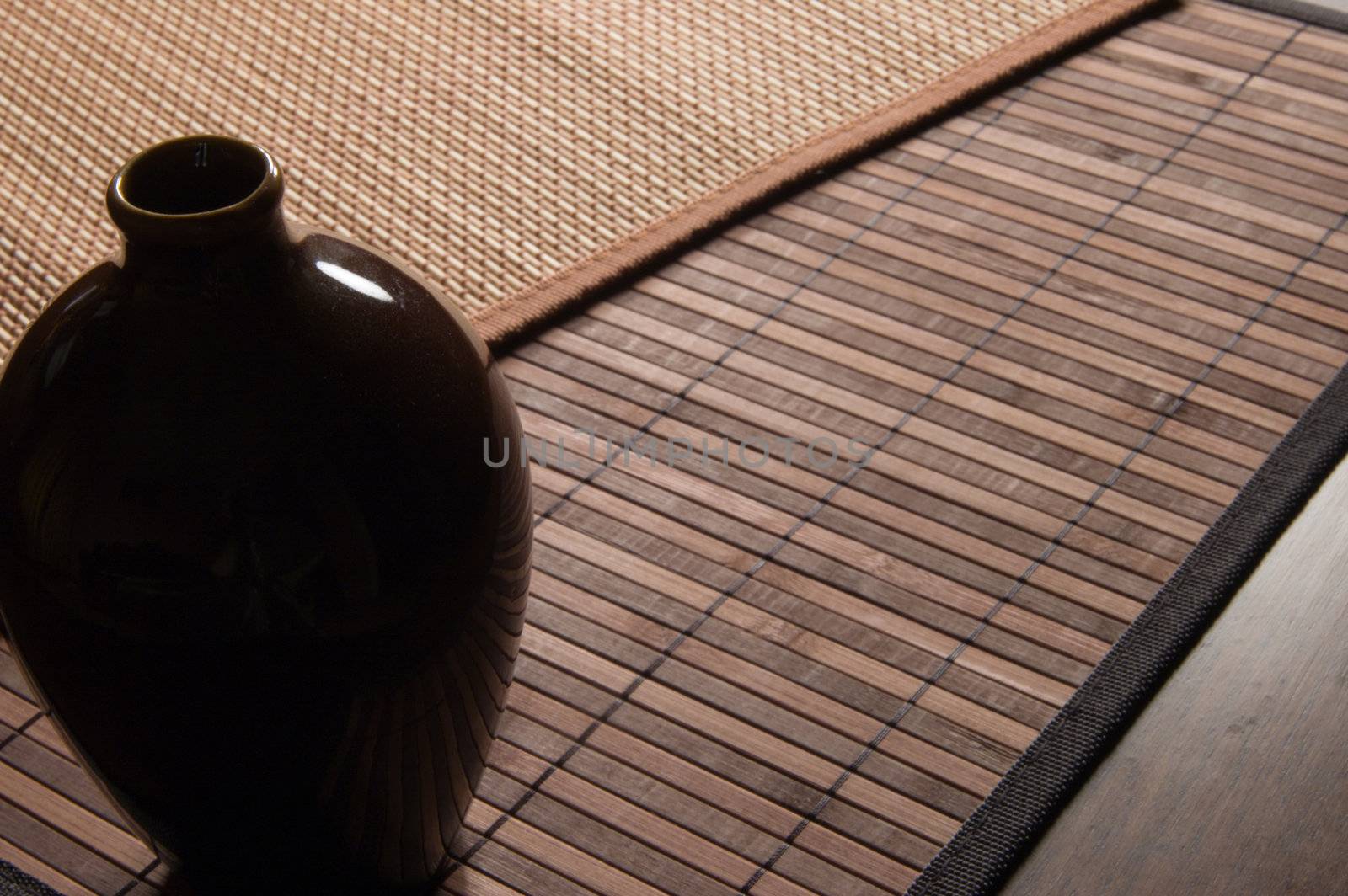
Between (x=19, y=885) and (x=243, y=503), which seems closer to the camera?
(x=243, y=503)

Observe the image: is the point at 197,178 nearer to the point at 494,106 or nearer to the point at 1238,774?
the point at 1238,774

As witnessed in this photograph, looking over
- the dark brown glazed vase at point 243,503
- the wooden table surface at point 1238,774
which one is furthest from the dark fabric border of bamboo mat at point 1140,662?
the dark brown glazed vase at point 243,503

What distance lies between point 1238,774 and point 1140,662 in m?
0.11

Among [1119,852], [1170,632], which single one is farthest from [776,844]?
[1170,632]

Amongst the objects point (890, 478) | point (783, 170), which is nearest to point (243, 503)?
point (890, 478)

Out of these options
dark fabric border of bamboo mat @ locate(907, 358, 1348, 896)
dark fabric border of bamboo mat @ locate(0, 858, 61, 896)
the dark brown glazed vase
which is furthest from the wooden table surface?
dark fabric border of bamboo mat @ locate(0, 858, 61, 896)

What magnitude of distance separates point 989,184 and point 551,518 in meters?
0.70

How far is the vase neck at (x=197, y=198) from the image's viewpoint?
29.0 inches

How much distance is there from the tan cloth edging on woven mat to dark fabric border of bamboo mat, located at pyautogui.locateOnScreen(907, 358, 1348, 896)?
0.61 meters

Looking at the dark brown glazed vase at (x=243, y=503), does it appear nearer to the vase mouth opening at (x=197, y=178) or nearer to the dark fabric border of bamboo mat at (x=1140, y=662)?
the vase mouth opening at (x=197, y=178)

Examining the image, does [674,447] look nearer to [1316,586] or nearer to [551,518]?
[551,518]

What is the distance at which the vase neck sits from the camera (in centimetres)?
74

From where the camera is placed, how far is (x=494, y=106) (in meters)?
1.84

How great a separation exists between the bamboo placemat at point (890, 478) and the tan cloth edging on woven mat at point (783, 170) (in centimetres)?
3
